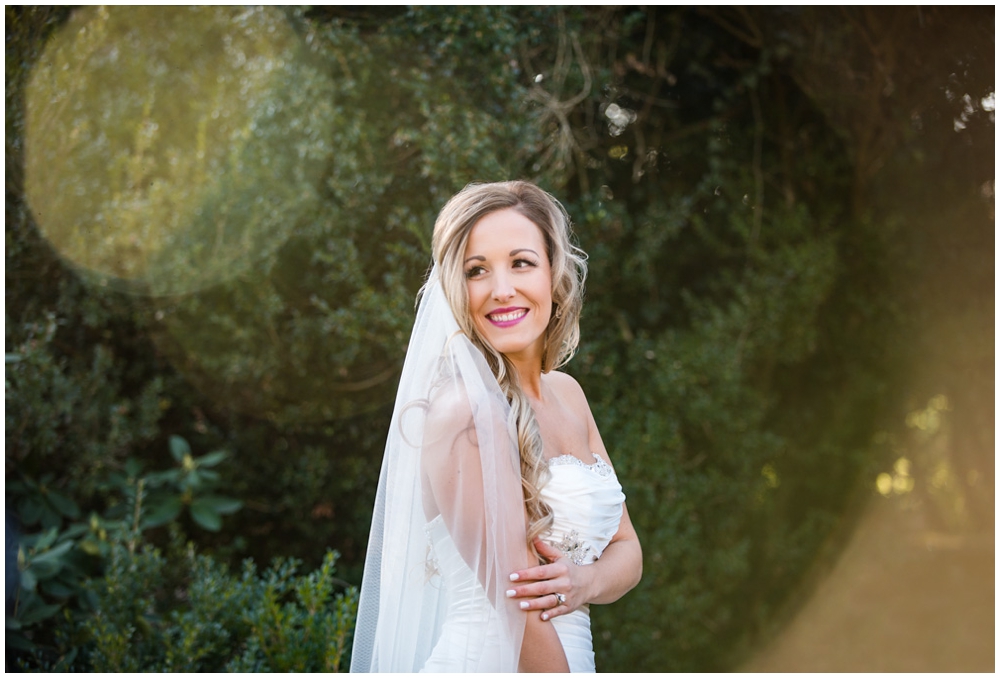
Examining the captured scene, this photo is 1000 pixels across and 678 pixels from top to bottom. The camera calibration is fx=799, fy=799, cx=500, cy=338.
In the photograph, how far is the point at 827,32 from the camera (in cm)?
429

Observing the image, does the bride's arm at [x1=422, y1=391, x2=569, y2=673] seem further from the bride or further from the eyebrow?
the eyebrow

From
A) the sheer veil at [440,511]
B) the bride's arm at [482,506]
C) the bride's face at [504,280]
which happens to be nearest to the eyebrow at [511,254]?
the bride's face at [504,280]

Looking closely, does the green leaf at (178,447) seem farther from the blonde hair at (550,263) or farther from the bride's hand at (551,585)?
the bride's hand at (551,585)

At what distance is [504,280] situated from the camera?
2057mm

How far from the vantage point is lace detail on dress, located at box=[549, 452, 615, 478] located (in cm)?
202

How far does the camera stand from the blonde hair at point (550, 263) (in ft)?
6.41

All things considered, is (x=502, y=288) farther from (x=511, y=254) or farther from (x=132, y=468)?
(x=132, y=468)

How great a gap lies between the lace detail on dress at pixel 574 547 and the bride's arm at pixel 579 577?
0.04 metres

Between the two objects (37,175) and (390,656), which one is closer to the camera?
(390,656)

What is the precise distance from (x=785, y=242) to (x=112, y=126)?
354cm

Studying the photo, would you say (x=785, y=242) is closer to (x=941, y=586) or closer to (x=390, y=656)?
(x=941, y=586)

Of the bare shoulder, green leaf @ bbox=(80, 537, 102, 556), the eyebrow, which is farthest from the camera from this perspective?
green leaf @ bbox=(80, 537, 102, 556)

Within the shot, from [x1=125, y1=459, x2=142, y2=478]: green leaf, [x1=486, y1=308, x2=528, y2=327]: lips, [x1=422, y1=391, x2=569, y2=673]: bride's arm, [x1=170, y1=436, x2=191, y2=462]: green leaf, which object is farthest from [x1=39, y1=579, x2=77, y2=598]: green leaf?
[x1=486, y1=308, x2=528, y2=327]: lips

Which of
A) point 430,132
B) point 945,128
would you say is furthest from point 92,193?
point 945,128
